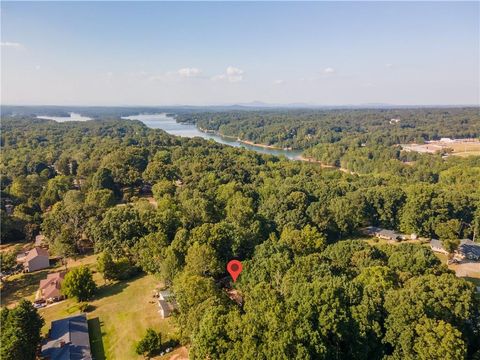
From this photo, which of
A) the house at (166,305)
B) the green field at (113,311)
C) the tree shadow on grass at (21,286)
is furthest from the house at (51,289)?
the house at (166,305)

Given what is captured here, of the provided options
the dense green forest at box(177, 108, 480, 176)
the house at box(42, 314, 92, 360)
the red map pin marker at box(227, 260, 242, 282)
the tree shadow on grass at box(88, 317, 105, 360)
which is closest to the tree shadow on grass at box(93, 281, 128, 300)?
the tree shadow on grass at box(88, 317, 105, 360)

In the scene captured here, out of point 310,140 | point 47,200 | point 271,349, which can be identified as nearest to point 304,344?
point 271,349

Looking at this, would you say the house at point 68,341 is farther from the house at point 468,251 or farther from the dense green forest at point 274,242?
the house at point 468,251

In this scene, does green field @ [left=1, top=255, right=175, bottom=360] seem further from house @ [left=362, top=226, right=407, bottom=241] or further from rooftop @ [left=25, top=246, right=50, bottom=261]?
house @ [left=362, top=226, right=407, bottom=241]

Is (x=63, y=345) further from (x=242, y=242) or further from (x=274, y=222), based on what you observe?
(x=274, y=222)

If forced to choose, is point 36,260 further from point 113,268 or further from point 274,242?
point 274,242
